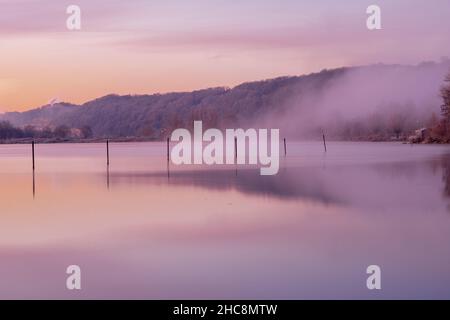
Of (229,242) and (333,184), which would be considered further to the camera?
(333,184)

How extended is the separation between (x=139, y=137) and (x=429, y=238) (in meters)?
180

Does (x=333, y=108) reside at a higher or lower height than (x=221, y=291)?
higher

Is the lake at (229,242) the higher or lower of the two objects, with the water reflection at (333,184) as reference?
lower

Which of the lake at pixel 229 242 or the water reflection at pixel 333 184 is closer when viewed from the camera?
the lake at pixel 229 242

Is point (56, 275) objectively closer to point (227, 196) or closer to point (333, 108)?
point (227, 196)

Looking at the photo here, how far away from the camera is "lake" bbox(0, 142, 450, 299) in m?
10.7

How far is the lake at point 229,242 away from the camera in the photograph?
10.7 metres

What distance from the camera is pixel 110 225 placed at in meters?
17.6

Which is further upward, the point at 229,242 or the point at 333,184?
the point at 333,184

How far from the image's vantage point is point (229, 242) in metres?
14.6

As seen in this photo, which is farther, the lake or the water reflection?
the water reflection

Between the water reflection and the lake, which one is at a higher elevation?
the water reflection
